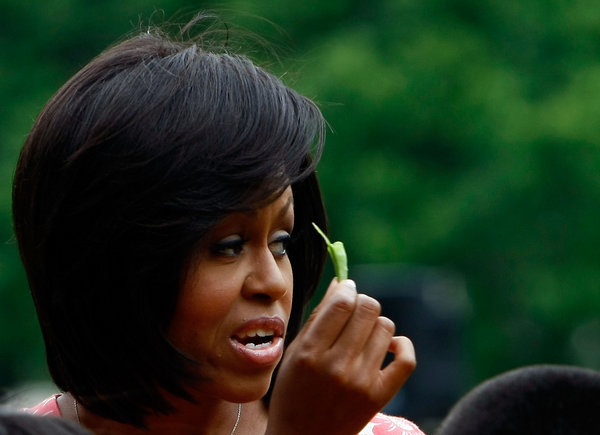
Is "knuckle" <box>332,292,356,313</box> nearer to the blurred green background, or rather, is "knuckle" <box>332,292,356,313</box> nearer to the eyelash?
the eyelash

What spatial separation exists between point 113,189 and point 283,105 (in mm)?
435

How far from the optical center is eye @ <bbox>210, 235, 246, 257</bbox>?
2.71 m

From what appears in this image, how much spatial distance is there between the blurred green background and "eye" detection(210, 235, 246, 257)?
284 inches

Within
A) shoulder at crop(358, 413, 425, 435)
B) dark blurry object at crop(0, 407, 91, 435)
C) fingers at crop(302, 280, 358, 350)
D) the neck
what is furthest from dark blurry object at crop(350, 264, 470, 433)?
dark blurry object at crop(0, 407, 91, 435)

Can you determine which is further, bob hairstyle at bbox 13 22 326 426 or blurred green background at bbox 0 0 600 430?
blurred green background at bbox 0 0 600 430

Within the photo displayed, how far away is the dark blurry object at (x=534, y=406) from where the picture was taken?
1.78 metres

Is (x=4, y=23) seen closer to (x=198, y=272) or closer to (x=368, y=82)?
(x=368, y=82)

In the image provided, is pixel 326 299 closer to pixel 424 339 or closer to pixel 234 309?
pixel 234 309

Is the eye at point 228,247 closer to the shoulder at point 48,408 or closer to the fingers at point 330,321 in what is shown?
the fingers at point 330,321

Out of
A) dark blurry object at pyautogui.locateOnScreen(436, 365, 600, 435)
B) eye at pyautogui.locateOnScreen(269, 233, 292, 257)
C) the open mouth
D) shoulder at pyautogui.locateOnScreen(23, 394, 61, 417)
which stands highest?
dark blurry object at pyautogui.locateOnScreen(436, 365, 600, 435)

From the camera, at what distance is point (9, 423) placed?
168 cm

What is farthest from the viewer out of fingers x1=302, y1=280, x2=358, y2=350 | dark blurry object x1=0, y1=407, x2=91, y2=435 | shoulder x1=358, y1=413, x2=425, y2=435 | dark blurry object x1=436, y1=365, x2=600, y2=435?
shoulder x1=358, y1=413, x2=425, y2=435

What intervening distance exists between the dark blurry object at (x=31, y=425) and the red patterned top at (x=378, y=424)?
4.32ft

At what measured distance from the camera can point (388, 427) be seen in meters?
3.08
